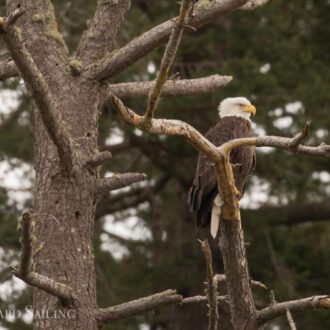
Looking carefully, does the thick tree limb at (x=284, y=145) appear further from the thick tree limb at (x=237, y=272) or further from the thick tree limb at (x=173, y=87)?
the thick tree limb at (x=173, y=87)

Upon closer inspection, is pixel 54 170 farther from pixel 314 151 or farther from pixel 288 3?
pixel 288 3

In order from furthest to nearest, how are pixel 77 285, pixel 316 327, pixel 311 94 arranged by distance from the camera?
1. pixel 316 327
2. pixel 311 94
3. pixel 77 285

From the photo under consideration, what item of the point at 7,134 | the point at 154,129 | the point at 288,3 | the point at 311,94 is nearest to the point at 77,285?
the point at 154,129

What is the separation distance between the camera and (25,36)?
4.70 metres

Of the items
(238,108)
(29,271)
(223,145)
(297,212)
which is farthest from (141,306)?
(297,212)

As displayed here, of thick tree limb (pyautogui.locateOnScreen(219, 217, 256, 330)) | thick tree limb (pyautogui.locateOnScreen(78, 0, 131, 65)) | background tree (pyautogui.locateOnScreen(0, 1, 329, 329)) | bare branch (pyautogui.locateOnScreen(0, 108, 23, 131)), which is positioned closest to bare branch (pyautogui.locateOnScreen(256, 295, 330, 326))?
thick tree limb (pyautogui.locateOnScreen(219, 217, 256, 330))

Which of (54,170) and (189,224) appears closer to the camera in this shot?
(54,170)

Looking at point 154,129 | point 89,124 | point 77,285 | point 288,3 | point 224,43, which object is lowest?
point 77,285

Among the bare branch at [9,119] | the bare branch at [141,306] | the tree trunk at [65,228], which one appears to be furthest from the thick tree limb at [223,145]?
the bare branch at [9,119]

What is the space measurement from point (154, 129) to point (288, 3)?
Result: 7804 mm

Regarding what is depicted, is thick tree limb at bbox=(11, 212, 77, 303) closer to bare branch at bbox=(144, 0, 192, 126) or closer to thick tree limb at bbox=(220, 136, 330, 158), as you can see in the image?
bare branch at bbox=(144, 0, 192, 126)

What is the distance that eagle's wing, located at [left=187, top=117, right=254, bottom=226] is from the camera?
491 centimetres

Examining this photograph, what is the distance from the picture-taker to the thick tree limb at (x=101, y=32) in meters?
4.81

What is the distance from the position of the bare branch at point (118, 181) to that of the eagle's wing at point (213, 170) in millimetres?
495
